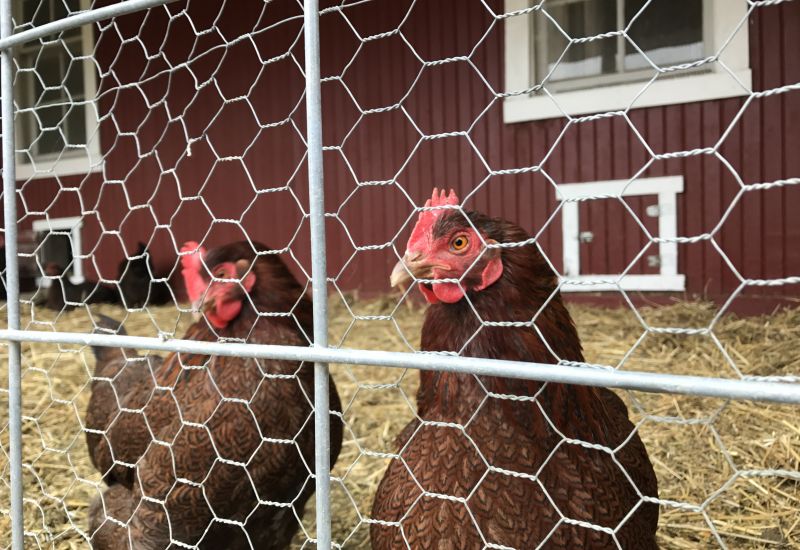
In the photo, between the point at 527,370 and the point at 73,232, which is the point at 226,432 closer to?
the point at 527,370

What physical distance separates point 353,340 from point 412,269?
269 centimetres

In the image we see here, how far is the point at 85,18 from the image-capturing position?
49.0 inches

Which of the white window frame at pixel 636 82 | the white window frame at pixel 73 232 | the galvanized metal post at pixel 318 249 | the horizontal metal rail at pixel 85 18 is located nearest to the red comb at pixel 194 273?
the horizontal metal rail at pixel 85 18

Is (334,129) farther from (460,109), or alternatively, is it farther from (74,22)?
(74,22)

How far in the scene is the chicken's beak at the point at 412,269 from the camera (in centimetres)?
105

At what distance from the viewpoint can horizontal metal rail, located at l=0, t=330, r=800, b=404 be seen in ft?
2.23

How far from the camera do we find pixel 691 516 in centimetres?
180

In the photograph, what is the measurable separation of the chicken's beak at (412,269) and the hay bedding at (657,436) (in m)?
0.09

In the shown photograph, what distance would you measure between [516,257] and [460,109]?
340cm

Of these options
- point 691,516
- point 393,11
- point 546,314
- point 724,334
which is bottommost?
point 691,516

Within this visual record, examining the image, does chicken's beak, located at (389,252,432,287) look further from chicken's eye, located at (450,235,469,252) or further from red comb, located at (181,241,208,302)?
red comb, located at (181,241,208,302)

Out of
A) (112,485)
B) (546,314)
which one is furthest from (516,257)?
(112,485)

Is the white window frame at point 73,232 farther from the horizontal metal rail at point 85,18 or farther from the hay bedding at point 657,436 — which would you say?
the horizontal metal rail at point 85,18

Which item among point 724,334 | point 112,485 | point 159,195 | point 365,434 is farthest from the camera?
point 159,195
